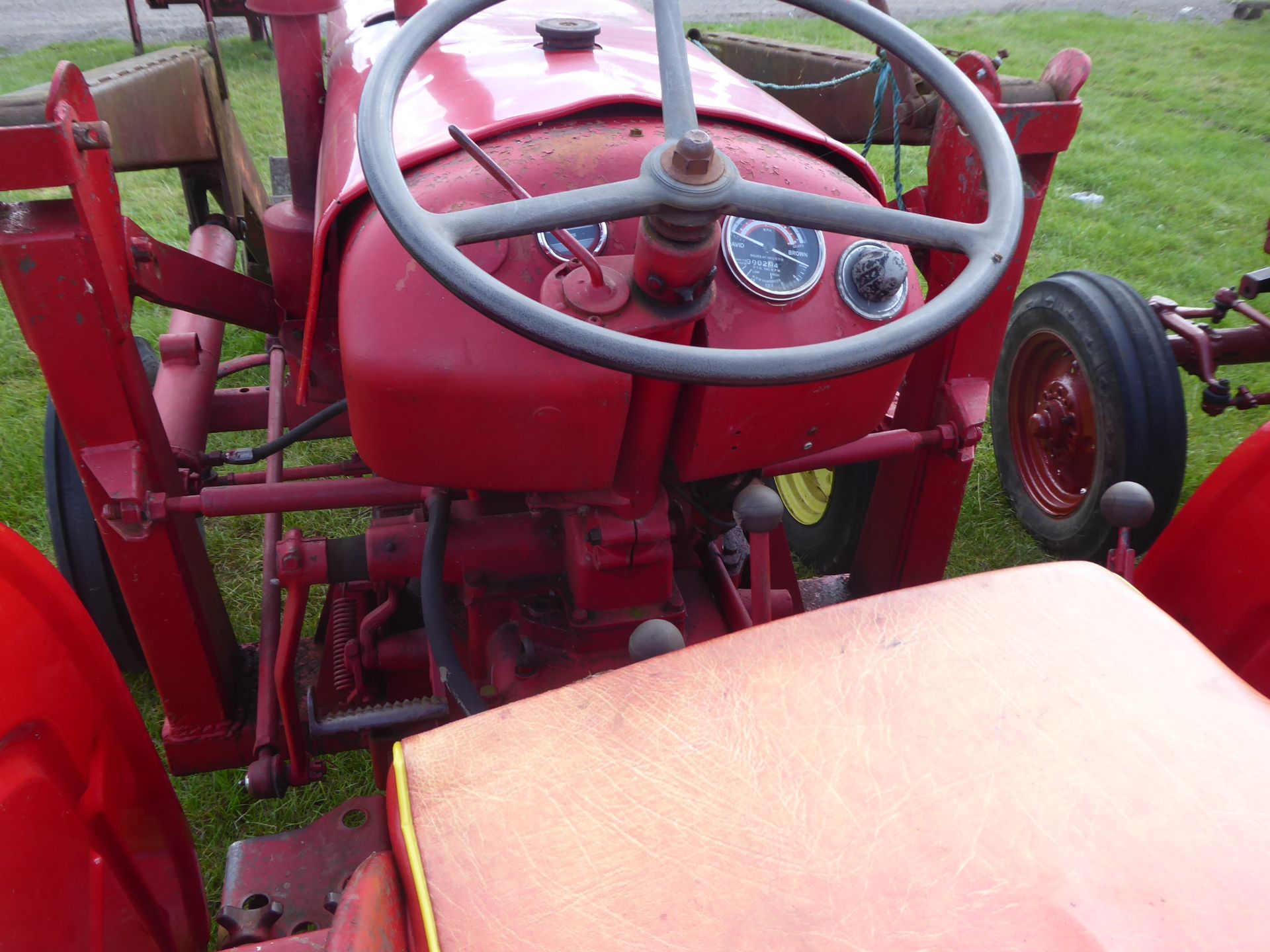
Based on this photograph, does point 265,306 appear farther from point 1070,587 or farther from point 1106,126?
point 1106,126

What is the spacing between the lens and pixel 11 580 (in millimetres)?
1019

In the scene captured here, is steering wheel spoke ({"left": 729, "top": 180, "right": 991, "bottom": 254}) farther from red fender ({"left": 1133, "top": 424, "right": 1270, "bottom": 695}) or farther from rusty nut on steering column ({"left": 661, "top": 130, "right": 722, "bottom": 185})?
red fender ({"left": 1133, "top": 424, "right": 1270, "bottom": 695})

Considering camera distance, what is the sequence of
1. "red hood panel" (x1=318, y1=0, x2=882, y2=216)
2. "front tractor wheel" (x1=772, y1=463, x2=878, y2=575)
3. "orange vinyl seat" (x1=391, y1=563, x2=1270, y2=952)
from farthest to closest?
"front tractor wheel" (x1=772, y1=463, x2=878, y2=575)
"red hood panel" (x1=318, y1=0, x2=882, y2=216)
"orange vinyl seat" (x1=391, y1=563, x2=1270, y2=952)

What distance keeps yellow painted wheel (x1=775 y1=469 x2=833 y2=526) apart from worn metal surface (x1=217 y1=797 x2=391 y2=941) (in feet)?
4.94

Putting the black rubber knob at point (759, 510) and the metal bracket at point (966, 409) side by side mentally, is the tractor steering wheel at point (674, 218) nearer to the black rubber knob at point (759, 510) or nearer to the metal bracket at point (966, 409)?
the black rubber knob at point (759, 510)

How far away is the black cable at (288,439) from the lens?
1.87 metres

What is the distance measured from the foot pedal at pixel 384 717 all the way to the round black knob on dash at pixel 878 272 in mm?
944

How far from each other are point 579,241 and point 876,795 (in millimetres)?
743

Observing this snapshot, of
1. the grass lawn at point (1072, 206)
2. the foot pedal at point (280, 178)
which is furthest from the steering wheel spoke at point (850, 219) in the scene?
the foot pedal at point (280, 178)

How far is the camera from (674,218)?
980 mm

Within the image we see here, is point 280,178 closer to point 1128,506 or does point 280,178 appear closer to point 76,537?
point 76,537

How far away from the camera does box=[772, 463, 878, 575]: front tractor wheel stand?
7.69 ft

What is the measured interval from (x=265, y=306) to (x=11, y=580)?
40.9 inches

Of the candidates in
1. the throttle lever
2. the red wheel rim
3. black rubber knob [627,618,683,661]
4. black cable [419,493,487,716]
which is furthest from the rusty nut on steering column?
the red wheel rim
